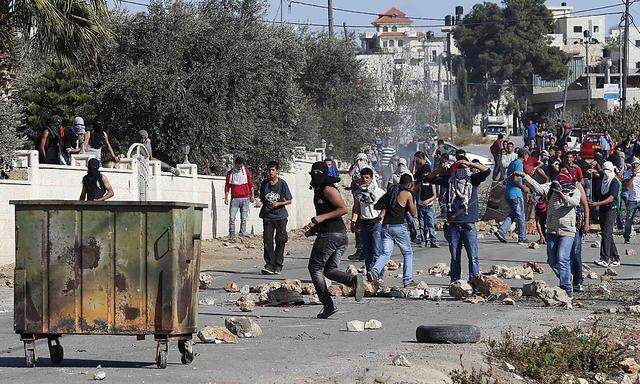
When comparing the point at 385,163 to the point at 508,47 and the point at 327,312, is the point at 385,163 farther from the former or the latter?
the point at 508,47

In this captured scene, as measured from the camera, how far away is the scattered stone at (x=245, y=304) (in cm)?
1462

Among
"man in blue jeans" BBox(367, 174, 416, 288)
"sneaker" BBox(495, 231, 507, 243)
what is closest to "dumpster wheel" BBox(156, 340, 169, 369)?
"man in blue jeans" BBox(367, 174, 416, 288)

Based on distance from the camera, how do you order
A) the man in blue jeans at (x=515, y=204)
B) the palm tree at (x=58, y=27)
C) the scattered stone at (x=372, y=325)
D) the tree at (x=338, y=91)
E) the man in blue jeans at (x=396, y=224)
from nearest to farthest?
the scattered stone at (x=372, y=325) → the man in blue jeans at (x=396, y=224) → the palm tree at (x=58, y=27) → the man in blue jeans at (x=515, y=204) → the tree at (x=338, y=91)

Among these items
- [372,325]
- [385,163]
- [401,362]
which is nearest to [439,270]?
[372,325]

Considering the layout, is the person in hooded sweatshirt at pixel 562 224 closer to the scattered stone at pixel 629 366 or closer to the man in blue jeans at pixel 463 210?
the man in blue jeans at pixel 463 210

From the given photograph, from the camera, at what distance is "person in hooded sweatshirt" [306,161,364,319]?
1350 centimetres

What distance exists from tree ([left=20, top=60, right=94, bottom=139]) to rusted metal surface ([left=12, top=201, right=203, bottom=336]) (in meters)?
21.2

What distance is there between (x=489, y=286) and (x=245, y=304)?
Result: 3.33 meters

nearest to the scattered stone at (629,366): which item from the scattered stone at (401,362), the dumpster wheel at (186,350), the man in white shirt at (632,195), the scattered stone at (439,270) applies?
the scattered stone at (401,362)

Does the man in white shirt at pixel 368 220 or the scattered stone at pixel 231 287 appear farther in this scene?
the man in white shirt at pixel 368 220

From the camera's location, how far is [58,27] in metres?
18.8

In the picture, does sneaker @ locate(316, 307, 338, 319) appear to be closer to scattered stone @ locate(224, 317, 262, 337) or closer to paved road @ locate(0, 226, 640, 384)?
paved road @ locate(0, 226, 640, 384)

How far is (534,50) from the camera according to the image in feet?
357

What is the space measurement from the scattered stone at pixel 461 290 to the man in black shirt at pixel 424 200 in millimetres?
7607
